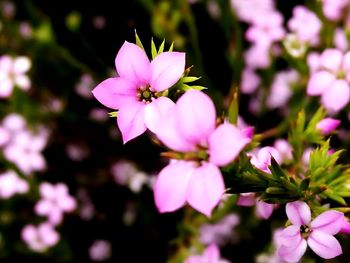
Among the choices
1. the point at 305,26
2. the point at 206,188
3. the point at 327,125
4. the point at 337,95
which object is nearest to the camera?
the point at 206,188

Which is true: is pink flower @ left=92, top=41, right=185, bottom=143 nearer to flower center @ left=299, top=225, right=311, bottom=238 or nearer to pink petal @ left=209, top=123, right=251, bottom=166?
pink petal @ left=209, top=123, right=251, bottom=166

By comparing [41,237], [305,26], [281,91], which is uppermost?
[305,26]

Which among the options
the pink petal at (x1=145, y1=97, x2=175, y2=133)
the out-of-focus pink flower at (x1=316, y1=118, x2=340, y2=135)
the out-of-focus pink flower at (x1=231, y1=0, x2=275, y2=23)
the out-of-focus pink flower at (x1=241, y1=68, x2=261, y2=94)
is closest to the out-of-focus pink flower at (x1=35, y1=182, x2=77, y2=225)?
the out-of-focus pink flower at (x1=241, y1=68, x2=261, y2=94)

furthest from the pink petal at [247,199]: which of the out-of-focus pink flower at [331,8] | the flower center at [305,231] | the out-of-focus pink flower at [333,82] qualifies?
the out-of-focus pink flower at [331,8]

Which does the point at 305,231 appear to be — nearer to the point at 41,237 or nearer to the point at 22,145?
the point at 41,237

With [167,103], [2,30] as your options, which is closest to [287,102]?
[2,30]

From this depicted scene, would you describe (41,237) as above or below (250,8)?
below

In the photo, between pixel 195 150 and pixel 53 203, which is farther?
pixel 53 203

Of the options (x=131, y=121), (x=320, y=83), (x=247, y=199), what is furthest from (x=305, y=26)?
(x=131, y=121)

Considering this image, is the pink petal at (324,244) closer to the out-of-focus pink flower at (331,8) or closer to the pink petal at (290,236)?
the pink petal at (290,236)
